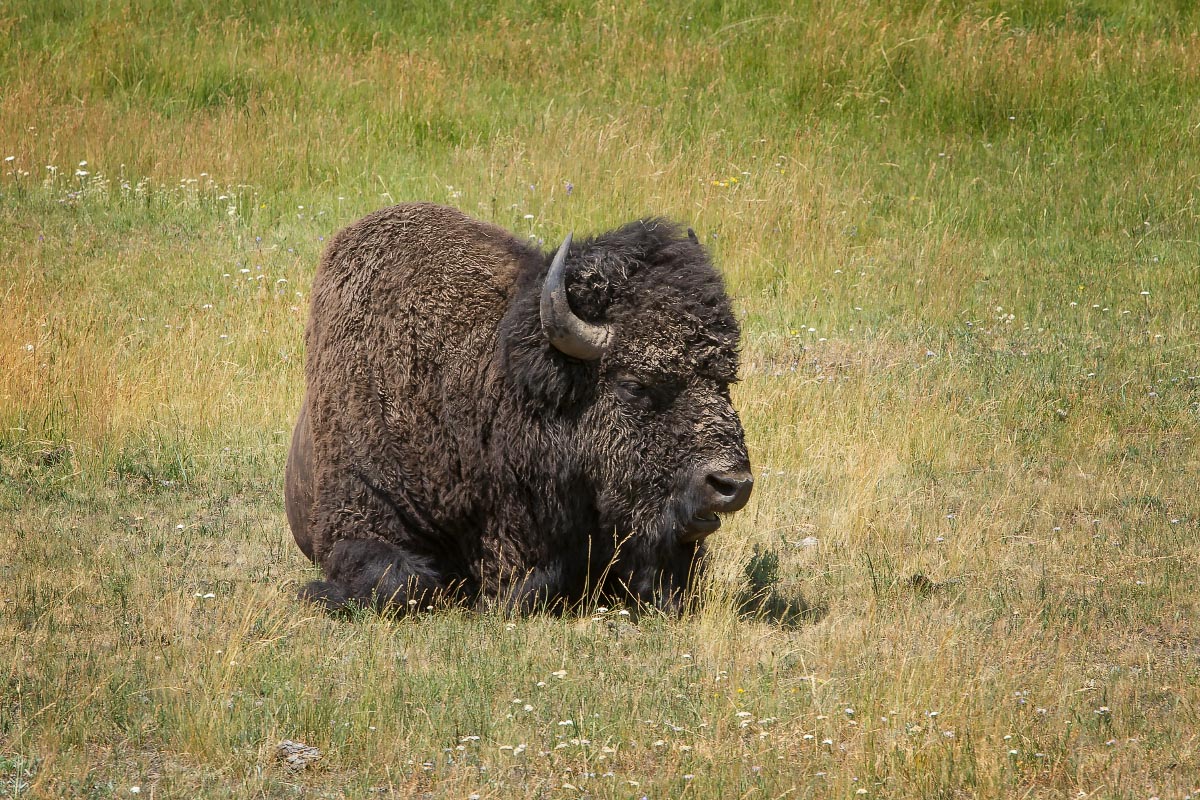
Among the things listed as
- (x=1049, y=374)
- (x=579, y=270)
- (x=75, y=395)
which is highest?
(x=579, y=270)

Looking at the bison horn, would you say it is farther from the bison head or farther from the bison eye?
the bison eye

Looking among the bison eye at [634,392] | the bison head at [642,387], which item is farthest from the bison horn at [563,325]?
the bison eye at [634,392]

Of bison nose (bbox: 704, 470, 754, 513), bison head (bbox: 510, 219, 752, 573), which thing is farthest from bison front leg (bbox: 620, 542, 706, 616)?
bison nose (bbox: 704, 470, 754, 513)

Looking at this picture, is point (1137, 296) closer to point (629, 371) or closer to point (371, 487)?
point (629, 371)

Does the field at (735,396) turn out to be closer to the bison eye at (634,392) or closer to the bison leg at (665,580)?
the bison leg at (665,580)

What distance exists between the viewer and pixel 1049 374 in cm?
970

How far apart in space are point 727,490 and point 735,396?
3.74 meters

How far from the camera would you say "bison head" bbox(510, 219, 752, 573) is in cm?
562

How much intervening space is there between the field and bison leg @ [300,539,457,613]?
0.47ft

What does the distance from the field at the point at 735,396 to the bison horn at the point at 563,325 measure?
49.3 inches

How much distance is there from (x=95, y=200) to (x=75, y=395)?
218 inches

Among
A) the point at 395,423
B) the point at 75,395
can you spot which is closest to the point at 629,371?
the point at 395,423

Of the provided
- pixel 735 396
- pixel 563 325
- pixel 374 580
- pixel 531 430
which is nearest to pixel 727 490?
pixel 531 430

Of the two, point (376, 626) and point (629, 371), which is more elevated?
point (629, 371)
